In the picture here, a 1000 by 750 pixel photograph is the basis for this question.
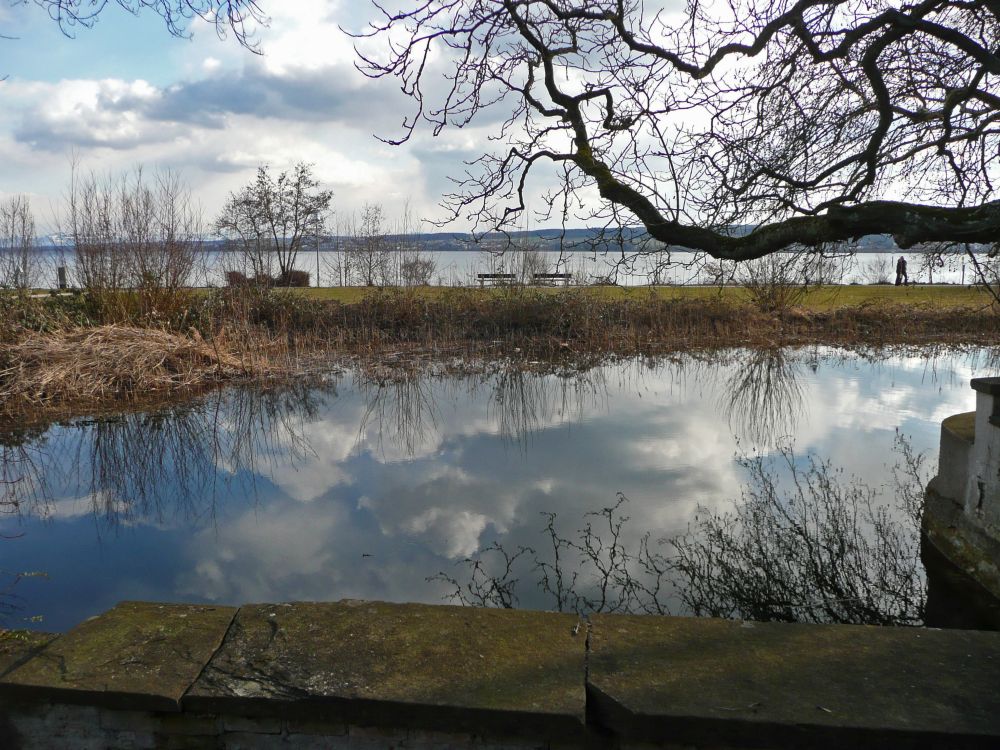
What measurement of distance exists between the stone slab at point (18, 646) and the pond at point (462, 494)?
176 cm

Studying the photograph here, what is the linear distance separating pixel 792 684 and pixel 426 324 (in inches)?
648

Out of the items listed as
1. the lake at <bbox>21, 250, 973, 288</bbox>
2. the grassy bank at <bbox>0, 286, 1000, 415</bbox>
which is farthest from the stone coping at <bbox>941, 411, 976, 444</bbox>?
the grassy bank at <bbox>0, 286, 1000, 415</bbox>

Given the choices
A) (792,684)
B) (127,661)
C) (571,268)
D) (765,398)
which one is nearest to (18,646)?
(127,661)

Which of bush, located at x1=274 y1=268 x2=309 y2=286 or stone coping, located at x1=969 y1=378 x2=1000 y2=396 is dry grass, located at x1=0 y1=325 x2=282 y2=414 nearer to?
stone coping, located at x1=969 y1=378 x2=1000 y2=396

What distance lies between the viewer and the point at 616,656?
293cm

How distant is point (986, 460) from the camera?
16.6ft

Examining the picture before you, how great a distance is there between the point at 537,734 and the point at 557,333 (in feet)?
52.4

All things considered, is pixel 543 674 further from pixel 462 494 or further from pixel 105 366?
pixel 105 366

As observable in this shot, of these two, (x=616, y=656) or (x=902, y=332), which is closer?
(x=616, y=656)

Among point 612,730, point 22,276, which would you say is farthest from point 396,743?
point 22,276

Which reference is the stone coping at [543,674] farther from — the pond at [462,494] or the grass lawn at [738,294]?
the grass lawn at [738,294]

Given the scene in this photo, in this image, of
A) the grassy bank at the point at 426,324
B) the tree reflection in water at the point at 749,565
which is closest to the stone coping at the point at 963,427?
the tree reflection in water at the point at 749,565

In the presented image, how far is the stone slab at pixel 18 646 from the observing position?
2.95m

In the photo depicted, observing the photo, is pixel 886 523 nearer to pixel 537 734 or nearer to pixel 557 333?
pixel 537 734
